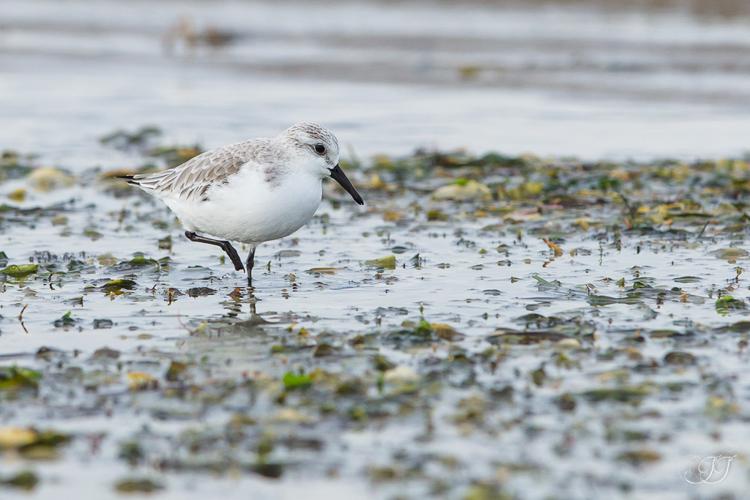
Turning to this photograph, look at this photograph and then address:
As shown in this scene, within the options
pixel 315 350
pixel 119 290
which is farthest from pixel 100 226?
pixel 315 350

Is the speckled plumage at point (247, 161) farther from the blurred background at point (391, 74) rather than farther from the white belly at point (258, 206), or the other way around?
the blurred background at point (391, 74)

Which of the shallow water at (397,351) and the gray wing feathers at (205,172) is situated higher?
the gray wing feathers at (205,172)

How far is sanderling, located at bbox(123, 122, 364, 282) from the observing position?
9.02 metres

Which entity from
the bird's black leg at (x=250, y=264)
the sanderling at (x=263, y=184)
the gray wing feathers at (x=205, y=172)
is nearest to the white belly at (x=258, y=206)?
the sanderling at (x=263, y=184)

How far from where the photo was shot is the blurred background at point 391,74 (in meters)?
18.0

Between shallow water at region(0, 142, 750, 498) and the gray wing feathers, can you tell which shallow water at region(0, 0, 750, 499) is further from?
the gray wing feathers

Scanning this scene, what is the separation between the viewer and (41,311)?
8.84 meters

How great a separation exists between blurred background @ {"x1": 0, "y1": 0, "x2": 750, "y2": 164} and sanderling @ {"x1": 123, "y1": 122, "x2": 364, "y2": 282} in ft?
20.0

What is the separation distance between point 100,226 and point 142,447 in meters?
6.39

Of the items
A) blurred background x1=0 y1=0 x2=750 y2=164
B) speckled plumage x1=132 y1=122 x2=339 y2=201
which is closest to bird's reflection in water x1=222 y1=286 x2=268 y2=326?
speckled plumage x1=132 y1=122 x2=339 y2=201

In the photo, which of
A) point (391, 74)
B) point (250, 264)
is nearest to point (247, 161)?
point (250, 264)

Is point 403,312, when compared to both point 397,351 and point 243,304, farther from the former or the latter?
point 243,304

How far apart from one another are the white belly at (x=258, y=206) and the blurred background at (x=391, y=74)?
6253 mm

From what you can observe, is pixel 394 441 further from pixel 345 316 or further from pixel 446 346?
pixel 345 316
